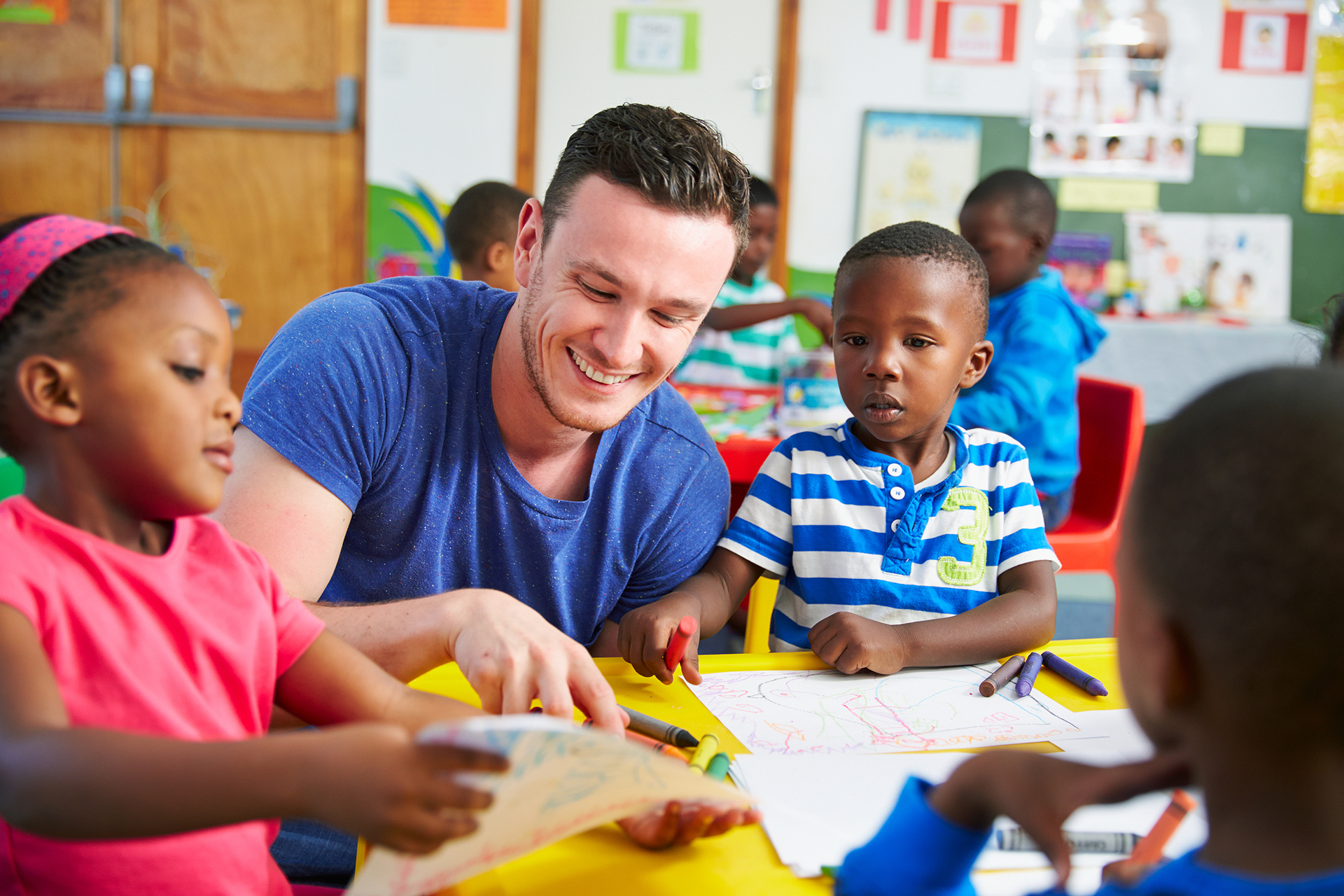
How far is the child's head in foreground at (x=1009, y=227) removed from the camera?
2.66 meters

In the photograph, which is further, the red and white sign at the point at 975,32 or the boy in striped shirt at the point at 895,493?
the red and white sign at the point at 975,32

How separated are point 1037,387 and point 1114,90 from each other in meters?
2.83

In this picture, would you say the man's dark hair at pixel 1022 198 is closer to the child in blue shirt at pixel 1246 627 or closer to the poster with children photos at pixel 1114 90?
the poster with children photos at pixel 1114 90

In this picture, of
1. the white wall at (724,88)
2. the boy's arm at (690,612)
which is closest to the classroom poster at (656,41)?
the white wall at (724,88)

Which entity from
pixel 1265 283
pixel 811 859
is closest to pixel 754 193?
pixel 1265 283

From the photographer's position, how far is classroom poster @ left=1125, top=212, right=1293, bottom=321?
449 cm

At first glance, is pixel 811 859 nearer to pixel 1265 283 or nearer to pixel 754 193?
pixel 754 193

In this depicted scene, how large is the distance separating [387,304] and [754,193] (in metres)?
2.38

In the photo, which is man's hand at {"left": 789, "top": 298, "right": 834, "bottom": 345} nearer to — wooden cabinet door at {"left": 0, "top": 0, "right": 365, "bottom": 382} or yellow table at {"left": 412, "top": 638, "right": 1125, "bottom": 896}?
yellow table at {"left": 412, "top": 638, "right": 1125, "bottom": 896}

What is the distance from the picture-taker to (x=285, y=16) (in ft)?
14.0

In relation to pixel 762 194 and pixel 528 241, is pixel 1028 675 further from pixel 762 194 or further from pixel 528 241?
pixel 762 194

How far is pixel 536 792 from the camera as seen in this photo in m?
0.54

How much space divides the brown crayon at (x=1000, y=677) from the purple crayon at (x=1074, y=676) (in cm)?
3

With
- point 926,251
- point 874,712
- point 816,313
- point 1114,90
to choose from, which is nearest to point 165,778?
point 874,712
